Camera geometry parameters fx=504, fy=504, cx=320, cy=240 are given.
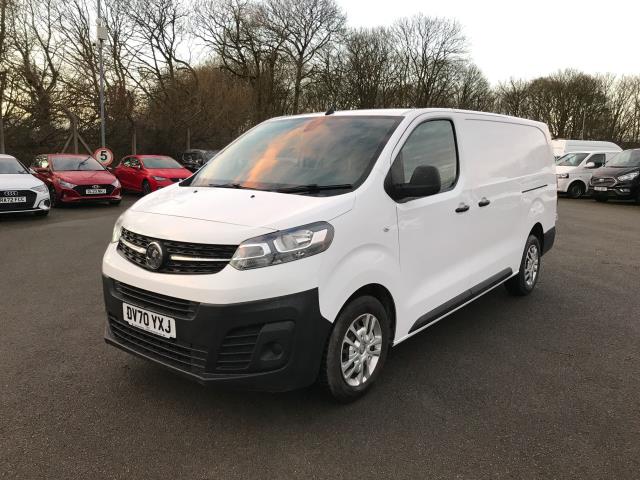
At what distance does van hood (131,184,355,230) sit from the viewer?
9.21 feet

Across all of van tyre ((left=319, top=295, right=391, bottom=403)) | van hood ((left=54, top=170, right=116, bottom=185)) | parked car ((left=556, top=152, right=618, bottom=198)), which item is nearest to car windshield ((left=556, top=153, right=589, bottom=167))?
parked car ((left=556, top=152, right=618, bottom=198))

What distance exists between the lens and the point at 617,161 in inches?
701

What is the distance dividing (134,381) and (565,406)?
2.87 m

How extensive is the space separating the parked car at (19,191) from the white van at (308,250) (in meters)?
8.79

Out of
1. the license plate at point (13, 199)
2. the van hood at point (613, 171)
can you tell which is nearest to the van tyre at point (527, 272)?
the license plate at point (13, 199)

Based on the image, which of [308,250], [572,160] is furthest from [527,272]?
[572,160]

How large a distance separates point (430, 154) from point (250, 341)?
200 centimetres

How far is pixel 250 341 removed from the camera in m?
2.69

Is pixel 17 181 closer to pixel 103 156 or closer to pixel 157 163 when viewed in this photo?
pixel 157 163

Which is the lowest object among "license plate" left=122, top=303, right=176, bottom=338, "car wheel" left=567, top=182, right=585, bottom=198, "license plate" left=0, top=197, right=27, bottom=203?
"car wheel" left=567, top=182, right=585, bottom=198

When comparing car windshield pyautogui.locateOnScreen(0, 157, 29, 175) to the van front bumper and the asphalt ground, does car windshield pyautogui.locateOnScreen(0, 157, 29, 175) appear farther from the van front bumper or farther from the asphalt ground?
the van front bumper

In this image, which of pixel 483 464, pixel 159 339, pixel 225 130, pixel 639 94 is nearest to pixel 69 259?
pixel 159 339

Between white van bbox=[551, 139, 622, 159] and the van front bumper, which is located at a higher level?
white van bbox=[551, 139, 622, 159]

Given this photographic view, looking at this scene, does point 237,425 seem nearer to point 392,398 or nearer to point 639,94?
point 392,398
